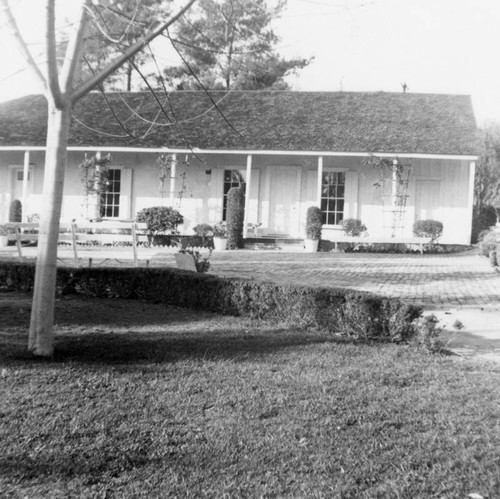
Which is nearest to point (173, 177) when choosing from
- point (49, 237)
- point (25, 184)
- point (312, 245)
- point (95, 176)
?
point (95, 176)

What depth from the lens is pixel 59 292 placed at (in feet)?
32.1

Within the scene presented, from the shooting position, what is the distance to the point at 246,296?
26.5 feet

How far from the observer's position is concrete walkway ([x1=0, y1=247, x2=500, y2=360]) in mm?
7891

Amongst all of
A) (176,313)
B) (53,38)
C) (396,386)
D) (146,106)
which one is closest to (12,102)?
(146,106)

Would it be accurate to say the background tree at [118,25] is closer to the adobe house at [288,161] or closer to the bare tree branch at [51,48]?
the bare tree branch at [51,48]

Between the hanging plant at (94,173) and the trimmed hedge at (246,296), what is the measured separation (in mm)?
12642

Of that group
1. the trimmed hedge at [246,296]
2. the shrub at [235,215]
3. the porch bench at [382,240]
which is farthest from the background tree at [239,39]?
the porch bench at [382,240]

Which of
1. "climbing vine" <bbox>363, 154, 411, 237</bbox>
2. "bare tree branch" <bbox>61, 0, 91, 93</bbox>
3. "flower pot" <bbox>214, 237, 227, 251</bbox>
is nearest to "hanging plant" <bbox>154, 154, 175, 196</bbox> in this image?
"flower pot" <bbox>214, 237, 227, 251</bbox>

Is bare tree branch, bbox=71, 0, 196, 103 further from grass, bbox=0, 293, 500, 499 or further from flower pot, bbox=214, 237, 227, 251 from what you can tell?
flower pot, bbox=214, 237, 227, 251

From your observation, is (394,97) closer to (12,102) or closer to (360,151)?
(360,151)

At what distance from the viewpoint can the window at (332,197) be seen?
22.5 meters

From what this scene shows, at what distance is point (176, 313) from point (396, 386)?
155 inches

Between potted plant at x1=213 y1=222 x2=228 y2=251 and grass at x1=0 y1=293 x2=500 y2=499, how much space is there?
1405cm

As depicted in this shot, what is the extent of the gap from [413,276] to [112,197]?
14.0 metres
